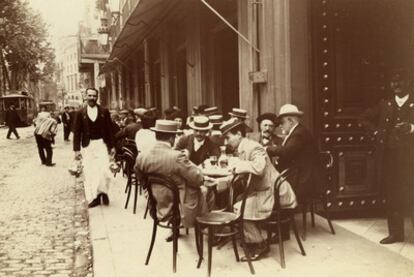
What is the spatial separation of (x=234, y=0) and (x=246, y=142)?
552 cm

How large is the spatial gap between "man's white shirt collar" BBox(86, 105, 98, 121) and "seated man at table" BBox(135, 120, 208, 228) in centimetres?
363

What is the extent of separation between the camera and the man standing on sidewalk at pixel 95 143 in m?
8.66

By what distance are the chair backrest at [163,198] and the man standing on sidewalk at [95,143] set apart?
340cm

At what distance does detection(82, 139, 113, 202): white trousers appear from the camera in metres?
8.64

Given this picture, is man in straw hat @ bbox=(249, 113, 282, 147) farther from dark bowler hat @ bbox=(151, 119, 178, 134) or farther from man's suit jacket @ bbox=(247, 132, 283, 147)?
dark bowler hat @ bbox=(151, 119, 178, 134)

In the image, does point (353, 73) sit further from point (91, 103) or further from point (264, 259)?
point (91, 103)

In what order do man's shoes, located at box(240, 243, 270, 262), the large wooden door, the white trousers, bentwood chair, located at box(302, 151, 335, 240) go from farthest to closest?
the white trousers, the large wooden door, bentwood chair, located at box(302, 151, 335, 240), man's shoes, located at box(240, 243, 270, 262)

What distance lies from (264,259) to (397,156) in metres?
1.92

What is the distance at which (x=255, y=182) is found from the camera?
216 inches

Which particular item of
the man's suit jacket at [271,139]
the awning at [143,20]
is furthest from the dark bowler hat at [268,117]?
the awning at [143,20]

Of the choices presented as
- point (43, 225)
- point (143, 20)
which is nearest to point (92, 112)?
point (43, 225)

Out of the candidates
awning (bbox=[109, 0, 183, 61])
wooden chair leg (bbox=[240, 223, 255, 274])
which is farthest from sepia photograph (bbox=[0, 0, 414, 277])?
awning (bbox=[109, 0, 183, 61])

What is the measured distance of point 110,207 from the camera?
8.66 metres

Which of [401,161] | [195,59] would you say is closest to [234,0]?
[195,59]
